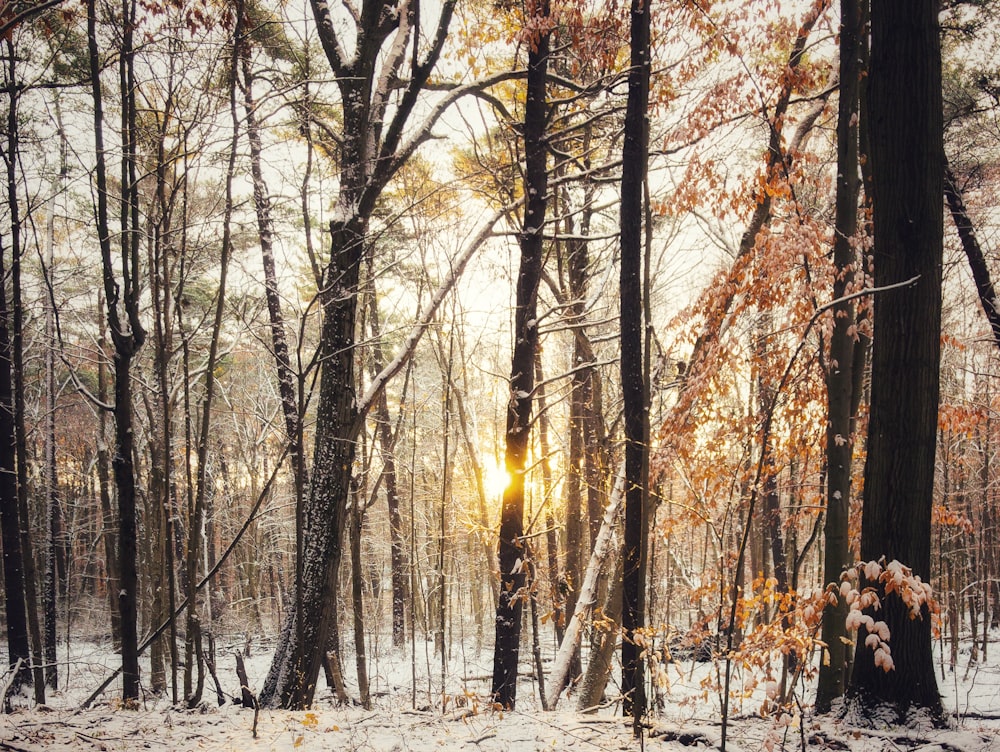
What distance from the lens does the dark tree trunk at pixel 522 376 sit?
5859 mm

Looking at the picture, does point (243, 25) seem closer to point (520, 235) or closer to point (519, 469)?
point (520, 235)

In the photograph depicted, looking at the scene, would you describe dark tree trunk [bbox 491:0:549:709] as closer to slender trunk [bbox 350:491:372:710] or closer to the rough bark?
the rough bark

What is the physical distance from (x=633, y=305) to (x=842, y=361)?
78.7 inches

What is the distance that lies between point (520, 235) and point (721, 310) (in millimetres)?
2437

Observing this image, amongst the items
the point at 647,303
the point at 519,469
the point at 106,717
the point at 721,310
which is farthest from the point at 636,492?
the point at 106,717

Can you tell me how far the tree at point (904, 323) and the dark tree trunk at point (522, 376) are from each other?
3128 mm

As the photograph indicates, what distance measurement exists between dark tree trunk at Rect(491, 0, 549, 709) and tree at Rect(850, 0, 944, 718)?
3128 mm

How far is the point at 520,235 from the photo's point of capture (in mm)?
6164

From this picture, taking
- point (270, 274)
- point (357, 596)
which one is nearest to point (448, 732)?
point (357, 596)

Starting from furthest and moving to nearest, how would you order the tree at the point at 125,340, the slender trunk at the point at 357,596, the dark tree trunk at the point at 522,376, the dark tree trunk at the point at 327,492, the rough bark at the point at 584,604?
the slender trunk at the point at 357,596 < the rough bark at the point at 584,604 < the dark tree trunk at the point at 522,376 < the dark tree trunk at the point at 327,492 < the tree at the point at 125,340

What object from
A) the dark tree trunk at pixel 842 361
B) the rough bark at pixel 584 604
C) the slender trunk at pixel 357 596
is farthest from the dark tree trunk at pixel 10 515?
the dark tree trunk at pixel 842 361

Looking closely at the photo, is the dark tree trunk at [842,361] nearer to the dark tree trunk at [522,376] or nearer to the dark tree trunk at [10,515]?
the dark tree trunk at [522,376]

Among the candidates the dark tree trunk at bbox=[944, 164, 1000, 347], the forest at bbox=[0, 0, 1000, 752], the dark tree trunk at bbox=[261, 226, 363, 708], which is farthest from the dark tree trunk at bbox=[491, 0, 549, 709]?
the dark tree trunk at bbox=[944, 164, 1000, 347]

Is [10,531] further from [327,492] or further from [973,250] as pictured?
[973,250]
